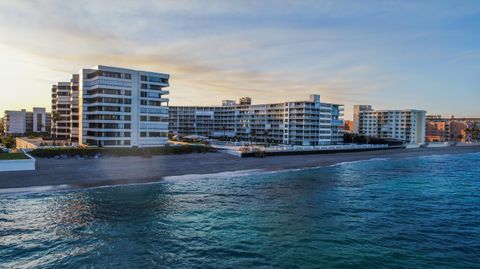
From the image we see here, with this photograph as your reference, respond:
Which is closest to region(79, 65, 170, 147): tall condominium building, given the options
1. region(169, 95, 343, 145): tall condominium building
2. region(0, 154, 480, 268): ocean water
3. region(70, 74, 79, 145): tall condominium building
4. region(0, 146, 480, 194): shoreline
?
region(70, 74, 79, 145): tall condominium building

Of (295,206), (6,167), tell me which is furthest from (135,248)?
(6,167)

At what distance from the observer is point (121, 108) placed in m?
88.8

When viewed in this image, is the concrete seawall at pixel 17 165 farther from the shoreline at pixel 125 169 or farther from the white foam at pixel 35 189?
the white foam at pixel 35 189

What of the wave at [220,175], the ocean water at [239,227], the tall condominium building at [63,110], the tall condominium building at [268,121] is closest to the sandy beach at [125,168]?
the wave at [220,175]

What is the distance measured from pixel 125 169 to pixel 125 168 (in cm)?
113

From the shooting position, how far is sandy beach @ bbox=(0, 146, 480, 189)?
49384 millimetres

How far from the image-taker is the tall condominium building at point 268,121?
144 m

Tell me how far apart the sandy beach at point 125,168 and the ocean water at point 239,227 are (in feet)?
20.2

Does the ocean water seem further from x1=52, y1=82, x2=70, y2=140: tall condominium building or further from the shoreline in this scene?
x1=52, y1=82, x2=70, y2=140: tall condominium building

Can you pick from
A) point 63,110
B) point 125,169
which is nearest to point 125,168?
point 125,169

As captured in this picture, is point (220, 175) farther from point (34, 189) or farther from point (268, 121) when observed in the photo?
point (268, 121)

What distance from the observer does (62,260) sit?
928 inches

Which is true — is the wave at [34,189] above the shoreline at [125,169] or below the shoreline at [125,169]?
below

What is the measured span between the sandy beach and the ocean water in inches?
242
